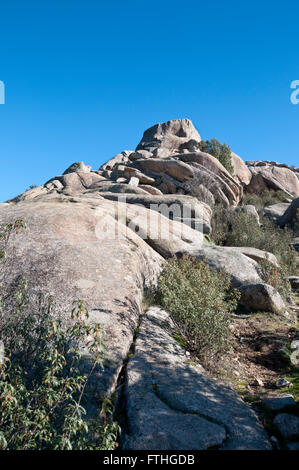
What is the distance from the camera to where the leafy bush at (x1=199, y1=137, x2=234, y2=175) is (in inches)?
1183

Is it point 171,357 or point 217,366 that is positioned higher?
point 171,357

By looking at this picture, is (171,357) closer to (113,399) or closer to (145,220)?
(113,399)

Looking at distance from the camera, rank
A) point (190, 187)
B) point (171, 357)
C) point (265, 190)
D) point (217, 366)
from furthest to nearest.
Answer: point (265, 190), point (190, 187), point (217, 366), point (171, 357)

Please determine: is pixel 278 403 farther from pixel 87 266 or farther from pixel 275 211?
pixel 275 211

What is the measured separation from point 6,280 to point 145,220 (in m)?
5.93

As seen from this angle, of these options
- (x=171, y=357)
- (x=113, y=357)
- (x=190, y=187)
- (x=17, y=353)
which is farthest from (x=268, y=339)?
(x=190, y=187)

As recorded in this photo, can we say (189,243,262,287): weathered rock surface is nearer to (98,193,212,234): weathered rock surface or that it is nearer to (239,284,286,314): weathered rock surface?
(239,284,286,314): weathered rock surface

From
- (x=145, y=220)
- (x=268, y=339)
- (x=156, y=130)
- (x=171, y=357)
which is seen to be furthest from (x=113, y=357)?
(x=156, y=130)

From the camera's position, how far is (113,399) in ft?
11.3

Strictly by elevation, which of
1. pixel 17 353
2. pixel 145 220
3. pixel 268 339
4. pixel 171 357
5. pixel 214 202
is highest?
pixel 214 202

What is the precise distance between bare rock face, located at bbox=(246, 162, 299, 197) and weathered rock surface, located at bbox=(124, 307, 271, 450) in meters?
32.4

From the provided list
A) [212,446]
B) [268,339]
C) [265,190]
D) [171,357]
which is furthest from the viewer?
[265,190]

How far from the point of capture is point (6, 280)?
5.01m

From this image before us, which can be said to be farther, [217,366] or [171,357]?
[217,366]
